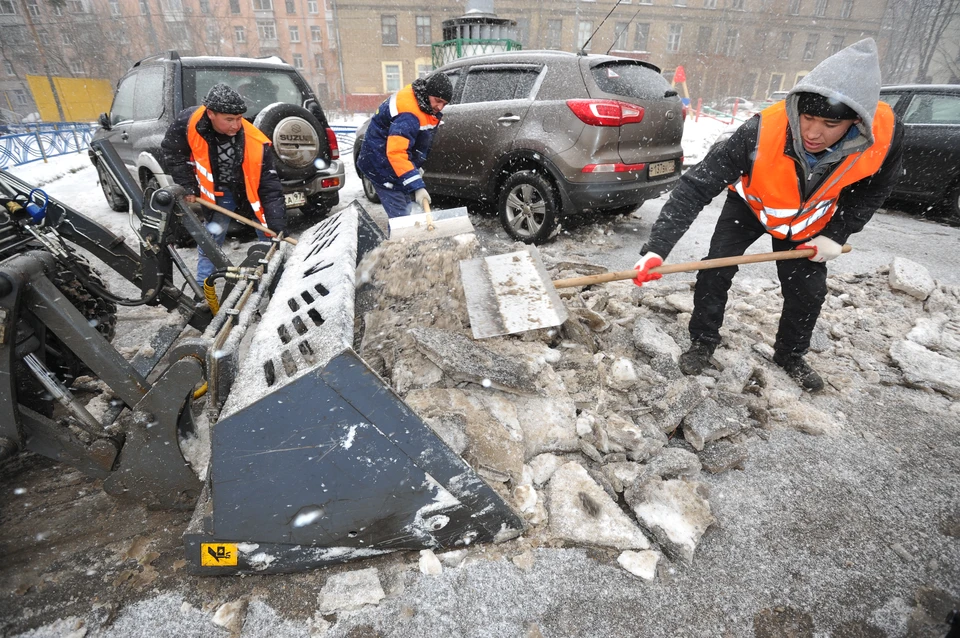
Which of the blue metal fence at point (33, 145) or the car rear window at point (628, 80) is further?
the blue metal fence at point (33, 145)

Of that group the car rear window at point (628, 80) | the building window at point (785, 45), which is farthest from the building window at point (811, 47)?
the car rear window at point (628, 80)

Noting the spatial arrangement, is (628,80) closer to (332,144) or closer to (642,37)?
(332,144)

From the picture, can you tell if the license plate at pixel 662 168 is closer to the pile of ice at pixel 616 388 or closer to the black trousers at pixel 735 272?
the pile of ice at pixel 616 388

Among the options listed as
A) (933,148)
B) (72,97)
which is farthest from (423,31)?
(933,148)

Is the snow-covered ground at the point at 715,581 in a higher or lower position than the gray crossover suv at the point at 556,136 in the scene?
lower

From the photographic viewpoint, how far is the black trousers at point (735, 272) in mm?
2590

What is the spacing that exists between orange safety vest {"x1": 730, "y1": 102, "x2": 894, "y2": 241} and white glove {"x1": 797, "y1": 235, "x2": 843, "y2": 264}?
0.24 ft

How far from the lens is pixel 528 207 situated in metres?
4.80

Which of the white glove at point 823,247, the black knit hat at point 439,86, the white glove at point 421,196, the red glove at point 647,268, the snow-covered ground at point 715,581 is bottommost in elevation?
the snow-covered ground at point 715,581

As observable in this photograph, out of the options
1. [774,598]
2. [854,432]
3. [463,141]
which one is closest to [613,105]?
[463,141]

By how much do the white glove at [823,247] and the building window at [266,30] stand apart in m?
47.0

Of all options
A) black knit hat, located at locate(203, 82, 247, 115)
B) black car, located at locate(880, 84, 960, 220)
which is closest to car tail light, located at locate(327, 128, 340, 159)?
black knit hat, located at locate(203, 82, 247, 115)

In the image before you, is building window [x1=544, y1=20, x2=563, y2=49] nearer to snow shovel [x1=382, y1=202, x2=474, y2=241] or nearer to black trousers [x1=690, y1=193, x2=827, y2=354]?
snow shovel [x1=382, y1=202, x2=474, y2=241]

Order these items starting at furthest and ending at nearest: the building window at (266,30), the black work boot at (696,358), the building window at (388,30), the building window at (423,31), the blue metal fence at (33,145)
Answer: the building window at (266,30)
the building window at (423,31)
the building window at (388,30)
the blue metal fence at (33,145)
the black work boot at (696,358)
